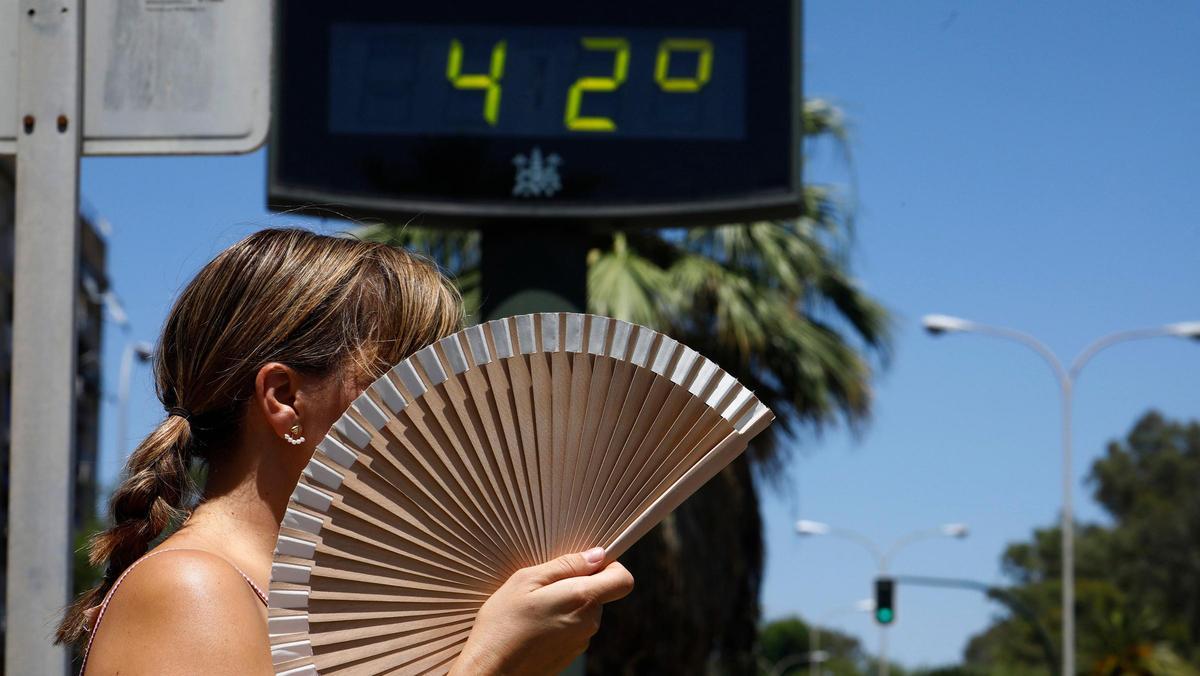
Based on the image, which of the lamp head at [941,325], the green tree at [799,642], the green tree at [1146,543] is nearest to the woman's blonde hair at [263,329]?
the lamp head at [941,325]

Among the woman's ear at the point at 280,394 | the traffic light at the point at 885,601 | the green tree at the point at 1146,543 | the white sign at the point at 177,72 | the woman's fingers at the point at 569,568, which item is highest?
the white sign at the point at 177,72

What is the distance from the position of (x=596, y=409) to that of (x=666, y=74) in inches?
152

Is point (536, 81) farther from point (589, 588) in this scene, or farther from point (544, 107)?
point (589, 588)

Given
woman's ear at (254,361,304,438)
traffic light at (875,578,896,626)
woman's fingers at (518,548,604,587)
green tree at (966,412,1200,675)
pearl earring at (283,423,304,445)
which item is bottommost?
green tree at (966,412,1200,675)

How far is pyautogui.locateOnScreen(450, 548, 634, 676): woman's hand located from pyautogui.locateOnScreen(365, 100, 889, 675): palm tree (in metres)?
10.1

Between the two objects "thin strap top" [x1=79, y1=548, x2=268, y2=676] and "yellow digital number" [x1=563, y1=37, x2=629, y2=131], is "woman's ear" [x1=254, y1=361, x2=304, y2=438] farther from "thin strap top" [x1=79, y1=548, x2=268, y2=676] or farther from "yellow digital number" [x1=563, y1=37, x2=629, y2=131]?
"yellow digital number" [x1=563, y1=37, x2=629, y2=131]

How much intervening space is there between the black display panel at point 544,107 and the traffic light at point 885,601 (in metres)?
26.7

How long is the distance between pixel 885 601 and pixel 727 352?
19.5 meters

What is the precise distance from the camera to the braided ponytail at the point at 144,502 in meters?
1.73

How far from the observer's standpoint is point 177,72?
84.5 inches

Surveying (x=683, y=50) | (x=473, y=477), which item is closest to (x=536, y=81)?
(x=683, y=50)

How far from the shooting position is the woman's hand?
4.83ft

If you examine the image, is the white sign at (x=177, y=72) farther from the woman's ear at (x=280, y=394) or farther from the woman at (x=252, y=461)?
the woman's ear at (x=280, y=394)

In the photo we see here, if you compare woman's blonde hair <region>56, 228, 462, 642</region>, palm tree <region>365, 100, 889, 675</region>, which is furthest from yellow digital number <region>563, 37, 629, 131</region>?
palm tree <region>365, 100, 889, 675</region>
